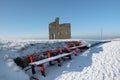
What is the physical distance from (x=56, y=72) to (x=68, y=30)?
2025 cm

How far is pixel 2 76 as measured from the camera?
6.71 meters

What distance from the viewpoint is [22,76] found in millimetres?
7098

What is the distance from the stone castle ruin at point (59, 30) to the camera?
27839 mm

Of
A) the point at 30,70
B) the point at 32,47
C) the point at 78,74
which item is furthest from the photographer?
the point at 32,47

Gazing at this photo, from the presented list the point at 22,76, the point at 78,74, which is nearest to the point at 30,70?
the point at 22,76

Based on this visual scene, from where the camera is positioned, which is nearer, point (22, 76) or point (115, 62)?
point (22, 76)

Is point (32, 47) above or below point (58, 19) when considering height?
below

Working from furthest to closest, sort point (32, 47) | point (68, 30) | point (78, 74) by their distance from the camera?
point (68, 30) → point (32, 47) → point (78, 74)

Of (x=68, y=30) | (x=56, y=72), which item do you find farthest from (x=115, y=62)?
(x=68, y=30)

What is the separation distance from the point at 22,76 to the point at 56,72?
169 centimetres

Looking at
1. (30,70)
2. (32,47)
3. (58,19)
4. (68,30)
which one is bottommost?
(30,70)

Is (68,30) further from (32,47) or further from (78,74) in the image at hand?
(78,74)

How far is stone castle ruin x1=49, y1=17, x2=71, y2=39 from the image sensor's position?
27839 millimetres

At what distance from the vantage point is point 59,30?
28656 mm
